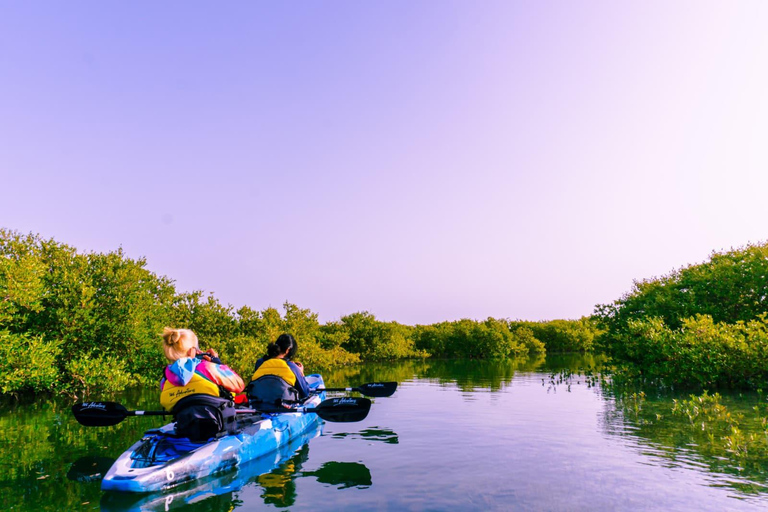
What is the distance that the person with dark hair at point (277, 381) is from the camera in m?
11.2

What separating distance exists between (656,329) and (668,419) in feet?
29.9

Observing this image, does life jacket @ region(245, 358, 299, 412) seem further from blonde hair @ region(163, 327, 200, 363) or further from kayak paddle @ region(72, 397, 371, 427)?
blonde hair @ region(163, 327, 200, 363)

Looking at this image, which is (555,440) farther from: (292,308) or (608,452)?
(292,308)

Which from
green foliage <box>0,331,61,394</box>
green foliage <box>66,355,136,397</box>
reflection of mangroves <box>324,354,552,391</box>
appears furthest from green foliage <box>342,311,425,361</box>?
green foliage <box>0,331,61,394</box>

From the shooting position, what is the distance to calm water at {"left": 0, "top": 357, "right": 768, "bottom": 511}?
7082 mm

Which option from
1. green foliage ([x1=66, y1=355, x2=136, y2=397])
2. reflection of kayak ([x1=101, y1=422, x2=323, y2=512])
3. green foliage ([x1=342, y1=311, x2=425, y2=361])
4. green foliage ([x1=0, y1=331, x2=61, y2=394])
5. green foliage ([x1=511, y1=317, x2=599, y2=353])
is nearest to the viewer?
reflection of kayak ([x1=101, y1=422, x2=323, y2=512])

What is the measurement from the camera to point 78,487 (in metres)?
7.88

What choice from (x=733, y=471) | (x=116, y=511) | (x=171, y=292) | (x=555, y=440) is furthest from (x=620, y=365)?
(x=171, y=292)

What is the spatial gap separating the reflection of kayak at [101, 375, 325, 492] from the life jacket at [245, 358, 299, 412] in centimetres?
58

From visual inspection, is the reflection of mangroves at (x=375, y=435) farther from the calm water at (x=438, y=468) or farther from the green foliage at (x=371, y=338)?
the green foliage at (x=371, y=338)

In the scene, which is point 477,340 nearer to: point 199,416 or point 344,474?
point 344,474

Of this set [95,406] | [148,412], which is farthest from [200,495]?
[95,406]

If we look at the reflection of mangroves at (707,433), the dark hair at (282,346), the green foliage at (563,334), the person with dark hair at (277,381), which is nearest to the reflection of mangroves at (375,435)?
the person with dark hair at (277,381)

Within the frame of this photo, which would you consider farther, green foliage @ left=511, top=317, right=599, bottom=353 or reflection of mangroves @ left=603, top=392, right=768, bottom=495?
green foliage @ left=511, top=317, right=599, bottom=353
